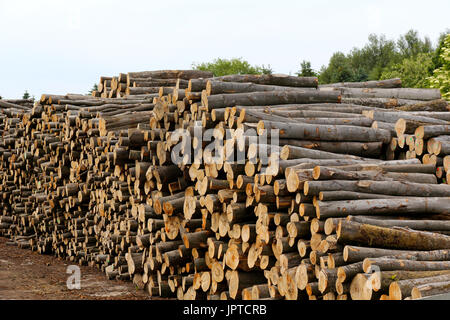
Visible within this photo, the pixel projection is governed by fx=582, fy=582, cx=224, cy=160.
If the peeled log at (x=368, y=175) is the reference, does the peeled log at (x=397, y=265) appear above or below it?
below

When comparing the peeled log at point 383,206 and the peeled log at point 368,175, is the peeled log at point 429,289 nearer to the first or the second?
the peeled log at point 383,206

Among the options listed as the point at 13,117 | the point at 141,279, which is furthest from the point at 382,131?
the point at 13,117

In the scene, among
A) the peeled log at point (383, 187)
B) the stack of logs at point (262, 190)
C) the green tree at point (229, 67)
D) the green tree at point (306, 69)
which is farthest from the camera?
the green tree at point (229, 67)

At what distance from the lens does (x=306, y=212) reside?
5.96 metres

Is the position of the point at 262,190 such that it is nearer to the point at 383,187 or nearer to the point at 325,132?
the point at 383,187

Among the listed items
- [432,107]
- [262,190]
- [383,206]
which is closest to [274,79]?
[432,107]

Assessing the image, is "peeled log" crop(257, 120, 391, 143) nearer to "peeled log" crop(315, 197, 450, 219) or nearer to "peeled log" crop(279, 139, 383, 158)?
"peeled log" crop(279, 139, 383, 158)

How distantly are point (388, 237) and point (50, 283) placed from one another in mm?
6658

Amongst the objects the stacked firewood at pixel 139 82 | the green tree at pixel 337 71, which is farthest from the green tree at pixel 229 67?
the stacked firewood at pixel 139 82

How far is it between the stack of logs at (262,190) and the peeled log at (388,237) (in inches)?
0.5

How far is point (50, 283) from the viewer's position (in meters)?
10.2

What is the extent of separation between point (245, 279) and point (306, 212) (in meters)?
1.58

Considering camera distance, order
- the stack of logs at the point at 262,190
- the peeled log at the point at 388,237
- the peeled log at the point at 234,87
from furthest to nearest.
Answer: the peeled log at the point at 234,87 → the stack of logs at the point at 262,190 → the peeled log at the point at 388,237

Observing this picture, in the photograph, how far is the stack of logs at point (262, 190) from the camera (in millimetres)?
5605
